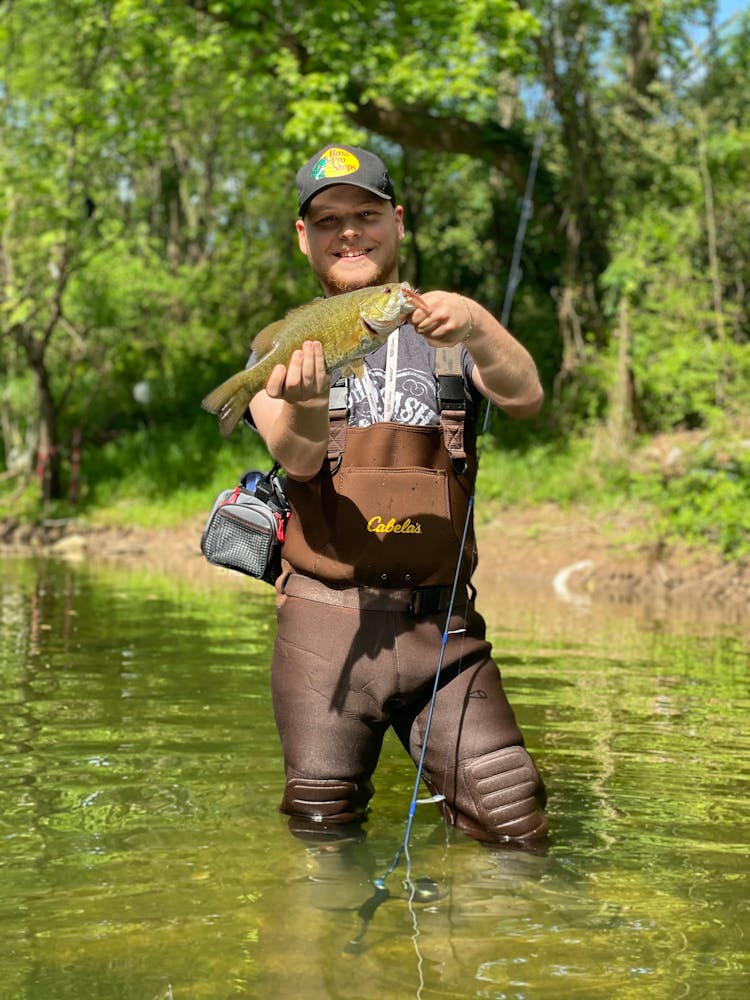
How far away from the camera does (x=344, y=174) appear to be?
4516mm

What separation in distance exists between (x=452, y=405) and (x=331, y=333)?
2.61ft

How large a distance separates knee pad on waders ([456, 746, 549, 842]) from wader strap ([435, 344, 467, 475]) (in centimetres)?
99

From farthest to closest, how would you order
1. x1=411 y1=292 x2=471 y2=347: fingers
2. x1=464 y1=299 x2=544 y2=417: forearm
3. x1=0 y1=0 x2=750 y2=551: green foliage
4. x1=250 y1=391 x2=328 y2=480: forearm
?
x1=0 y1=0 x2=750 y2=551: green foliage < x1=250 y1=391 x2=328 y2=480: forearm < x1=464 y1=299 x2=544 y2=417: forearm < x1=411 y1=292 x2=471 y2=347: fingers

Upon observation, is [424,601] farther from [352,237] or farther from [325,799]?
[352,237]

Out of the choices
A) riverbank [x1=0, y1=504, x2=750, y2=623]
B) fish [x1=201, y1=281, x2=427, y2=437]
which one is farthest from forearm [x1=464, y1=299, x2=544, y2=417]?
riverbank [x1=0, y1=504, x2=750, y2=623]

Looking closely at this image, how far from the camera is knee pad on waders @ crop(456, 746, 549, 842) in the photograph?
452cm

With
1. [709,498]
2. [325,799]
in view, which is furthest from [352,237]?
[709,498]

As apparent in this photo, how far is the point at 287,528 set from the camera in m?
4.72

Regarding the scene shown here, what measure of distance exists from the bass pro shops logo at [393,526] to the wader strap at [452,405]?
0.26m

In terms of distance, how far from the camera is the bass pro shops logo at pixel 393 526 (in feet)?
14.6

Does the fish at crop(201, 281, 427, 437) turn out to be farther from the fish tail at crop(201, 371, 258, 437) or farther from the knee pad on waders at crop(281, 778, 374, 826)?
the knee pad on waders at crop(281, 778, 374, 826)

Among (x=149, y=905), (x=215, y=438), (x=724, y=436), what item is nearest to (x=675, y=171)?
(x=724, y=436)

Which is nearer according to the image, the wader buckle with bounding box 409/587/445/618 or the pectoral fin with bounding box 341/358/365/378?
the pectoral fin with bounding box 341/358/365/378

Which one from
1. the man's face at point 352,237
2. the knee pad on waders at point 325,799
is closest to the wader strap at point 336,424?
the man's face at point 352,237
